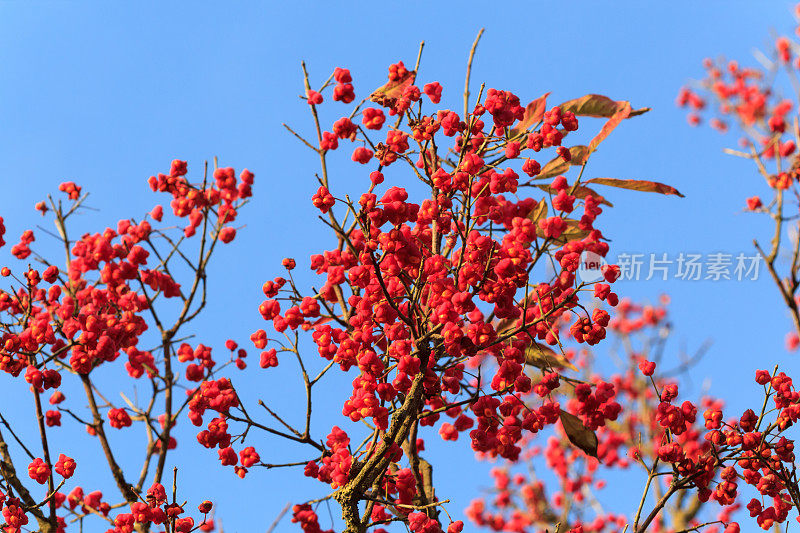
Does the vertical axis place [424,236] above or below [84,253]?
below

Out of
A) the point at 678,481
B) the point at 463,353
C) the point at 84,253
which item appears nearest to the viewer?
the point at 463,353

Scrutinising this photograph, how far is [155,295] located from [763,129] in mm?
5096

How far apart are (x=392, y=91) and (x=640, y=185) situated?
4.03 ft

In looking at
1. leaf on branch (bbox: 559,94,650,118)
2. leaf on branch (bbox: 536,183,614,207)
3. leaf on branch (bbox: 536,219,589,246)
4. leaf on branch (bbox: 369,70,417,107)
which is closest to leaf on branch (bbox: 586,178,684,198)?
leaf on branch (bbox: 536,183,614,207)

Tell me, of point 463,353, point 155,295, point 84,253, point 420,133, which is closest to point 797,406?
point 463,353

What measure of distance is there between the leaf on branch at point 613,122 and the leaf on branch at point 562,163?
6 centimetres

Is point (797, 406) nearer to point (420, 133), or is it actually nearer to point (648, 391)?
point (420, 133)

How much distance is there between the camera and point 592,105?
321cm

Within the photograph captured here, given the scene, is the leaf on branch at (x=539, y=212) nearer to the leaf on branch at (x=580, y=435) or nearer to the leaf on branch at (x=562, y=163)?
the leaf on branch at (x=562, y=163)

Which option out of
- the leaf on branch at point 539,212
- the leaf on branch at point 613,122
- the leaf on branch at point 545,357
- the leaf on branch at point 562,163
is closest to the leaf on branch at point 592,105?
the leaf on branch at point 613,122

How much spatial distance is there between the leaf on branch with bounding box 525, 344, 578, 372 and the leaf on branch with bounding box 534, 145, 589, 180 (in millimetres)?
815

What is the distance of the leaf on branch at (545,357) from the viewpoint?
3213 millimetres

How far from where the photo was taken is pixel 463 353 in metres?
2.59

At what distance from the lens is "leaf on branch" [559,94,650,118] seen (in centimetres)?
320
